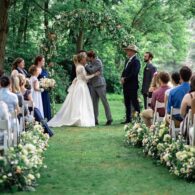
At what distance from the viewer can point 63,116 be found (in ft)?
48.8

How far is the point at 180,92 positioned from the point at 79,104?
19.3ft

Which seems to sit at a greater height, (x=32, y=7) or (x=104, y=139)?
(x=32, y=7)

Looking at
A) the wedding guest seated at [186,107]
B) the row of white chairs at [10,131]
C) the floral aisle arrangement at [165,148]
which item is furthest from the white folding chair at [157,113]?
the row of white chairs at [10,131]

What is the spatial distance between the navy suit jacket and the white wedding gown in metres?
0.96

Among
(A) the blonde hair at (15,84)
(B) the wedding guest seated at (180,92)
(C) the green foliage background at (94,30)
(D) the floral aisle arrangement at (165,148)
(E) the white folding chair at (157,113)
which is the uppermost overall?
(C) the green foliage background at (94,30)

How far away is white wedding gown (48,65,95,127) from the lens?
14733 mm

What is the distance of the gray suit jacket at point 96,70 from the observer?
1486 centimetres

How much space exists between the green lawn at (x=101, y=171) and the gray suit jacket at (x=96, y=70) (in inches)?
125

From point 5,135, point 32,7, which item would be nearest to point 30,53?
point 32,7

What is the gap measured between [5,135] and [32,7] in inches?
749

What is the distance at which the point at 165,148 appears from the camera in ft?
28.5

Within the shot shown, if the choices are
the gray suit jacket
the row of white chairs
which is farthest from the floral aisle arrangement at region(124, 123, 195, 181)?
the gray suit jacket

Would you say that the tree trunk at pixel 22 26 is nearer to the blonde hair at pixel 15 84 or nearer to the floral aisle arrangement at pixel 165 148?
the blonde hair at pixel 15 84

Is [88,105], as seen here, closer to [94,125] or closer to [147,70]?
[94,125]
